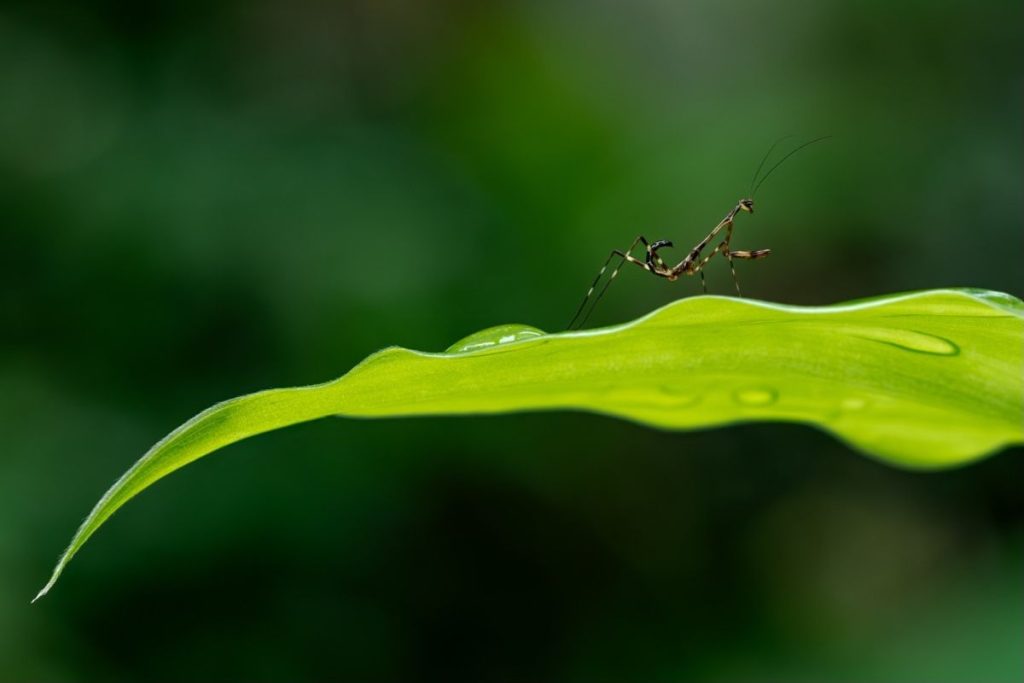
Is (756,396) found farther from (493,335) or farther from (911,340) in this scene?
(493,335)

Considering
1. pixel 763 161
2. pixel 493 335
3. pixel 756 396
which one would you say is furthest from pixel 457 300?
pixel 756 396

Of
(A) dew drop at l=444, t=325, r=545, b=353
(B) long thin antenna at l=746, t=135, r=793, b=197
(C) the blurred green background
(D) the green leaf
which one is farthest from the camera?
(B) long thin antenna at l=746, t=135, r=793, b=197

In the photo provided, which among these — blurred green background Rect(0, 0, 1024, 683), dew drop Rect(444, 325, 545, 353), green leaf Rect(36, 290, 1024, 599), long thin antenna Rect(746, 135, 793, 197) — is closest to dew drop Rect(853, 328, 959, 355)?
green leaf Rect(36, 290, 1024, 599)

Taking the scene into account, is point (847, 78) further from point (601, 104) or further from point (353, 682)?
point (353, 682)

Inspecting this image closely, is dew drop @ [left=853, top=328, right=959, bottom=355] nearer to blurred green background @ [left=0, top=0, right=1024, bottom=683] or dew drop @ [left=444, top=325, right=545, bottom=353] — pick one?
dew drop @ [left=444, top=325, right=545, bottom=353]

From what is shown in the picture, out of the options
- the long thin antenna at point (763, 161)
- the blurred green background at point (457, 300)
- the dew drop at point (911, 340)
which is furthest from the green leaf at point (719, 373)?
the long thin antenna at point (763, 161)

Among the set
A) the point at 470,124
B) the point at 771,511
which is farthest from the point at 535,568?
the point at 470,124

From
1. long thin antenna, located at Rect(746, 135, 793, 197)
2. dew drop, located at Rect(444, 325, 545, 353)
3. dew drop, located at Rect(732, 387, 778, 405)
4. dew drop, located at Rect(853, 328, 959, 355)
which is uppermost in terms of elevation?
long thin antenna, located at Rect(746, 135, 793, 197)
